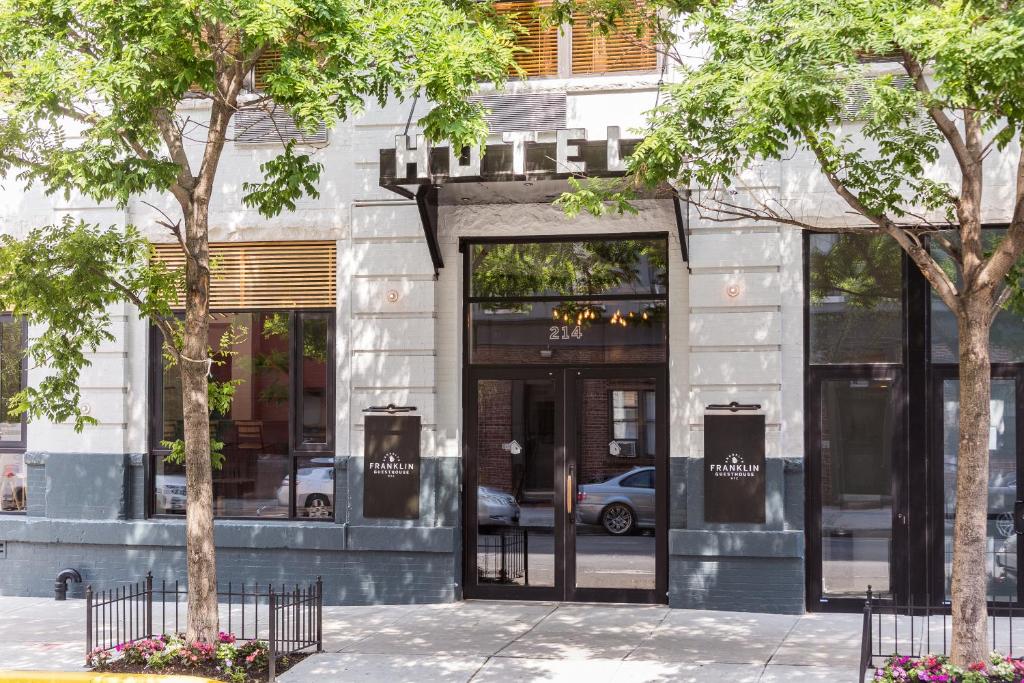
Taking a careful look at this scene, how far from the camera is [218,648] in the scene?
10.3m

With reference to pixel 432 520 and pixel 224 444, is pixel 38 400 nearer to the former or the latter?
pixel 224 444

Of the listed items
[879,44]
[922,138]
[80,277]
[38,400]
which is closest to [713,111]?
[879,44]

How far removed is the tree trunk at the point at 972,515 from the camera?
8922 millimetres

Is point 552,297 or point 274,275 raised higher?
point 274,275

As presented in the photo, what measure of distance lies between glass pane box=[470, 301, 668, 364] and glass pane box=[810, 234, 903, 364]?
5.72ft

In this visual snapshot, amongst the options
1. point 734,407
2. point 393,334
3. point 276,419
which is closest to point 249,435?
point 276,419

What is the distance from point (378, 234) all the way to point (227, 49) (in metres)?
3.29

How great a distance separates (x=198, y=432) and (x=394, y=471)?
353 cm

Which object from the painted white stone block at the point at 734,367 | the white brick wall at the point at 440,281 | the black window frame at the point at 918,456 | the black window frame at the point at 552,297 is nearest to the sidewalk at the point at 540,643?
the black window frame at the point at 918,456

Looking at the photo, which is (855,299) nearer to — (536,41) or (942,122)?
(942,122)

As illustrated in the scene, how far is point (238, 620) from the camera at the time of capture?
12977mm

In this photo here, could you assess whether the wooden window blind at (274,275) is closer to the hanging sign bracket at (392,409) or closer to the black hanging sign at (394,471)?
the hanging sign bracket at (392,409)

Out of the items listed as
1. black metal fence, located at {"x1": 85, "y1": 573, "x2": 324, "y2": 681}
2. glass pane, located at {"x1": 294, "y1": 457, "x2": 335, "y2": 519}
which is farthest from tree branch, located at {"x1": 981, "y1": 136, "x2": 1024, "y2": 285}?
glass pane, located at {"x1": 294, "y1": 457, "x2": 335, "y2": 519}

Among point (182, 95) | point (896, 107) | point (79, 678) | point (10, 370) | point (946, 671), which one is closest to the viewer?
point (79, 678)
